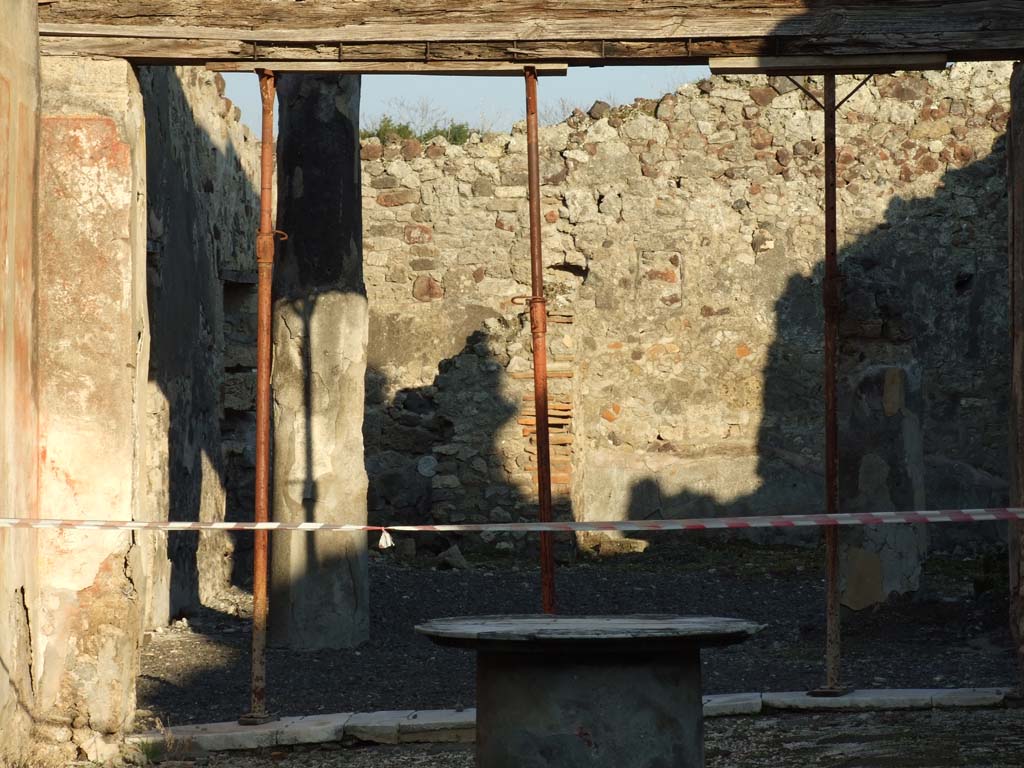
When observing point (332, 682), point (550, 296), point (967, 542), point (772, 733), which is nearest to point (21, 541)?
point (332, 682)

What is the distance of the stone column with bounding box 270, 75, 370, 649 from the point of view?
28.7 feet

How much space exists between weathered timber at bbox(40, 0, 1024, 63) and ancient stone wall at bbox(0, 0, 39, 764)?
0.63 metres

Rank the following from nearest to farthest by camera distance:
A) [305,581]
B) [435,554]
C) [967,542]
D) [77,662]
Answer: [77,662], [305,581], [435,554], [967,542]

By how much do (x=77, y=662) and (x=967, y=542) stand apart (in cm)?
919

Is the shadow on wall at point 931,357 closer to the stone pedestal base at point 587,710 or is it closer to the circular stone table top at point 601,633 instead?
the circular stone table top at point 601,633

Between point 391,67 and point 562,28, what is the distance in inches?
28.5

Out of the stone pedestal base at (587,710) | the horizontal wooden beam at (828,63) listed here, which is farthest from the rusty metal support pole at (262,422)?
the stone pedestal base at (587,710)

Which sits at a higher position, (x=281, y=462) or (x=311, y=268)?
(x=311, y=268)

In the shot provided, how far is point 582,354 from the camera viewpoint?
1416cm

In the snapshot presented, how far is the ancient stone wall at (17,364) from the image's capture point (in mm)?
5492

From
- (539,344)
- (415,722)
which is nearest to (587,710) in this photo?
(415,722)

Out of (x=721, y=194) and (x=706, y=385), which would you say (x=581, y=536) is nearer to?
(x=706, y=385)

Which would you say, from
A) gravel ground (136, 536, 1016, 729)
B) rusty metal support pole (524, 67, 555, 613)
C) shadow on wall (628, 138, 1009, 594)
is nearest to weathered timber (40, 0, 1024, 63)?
rusty metal support pole (524, 67, 555, 613)

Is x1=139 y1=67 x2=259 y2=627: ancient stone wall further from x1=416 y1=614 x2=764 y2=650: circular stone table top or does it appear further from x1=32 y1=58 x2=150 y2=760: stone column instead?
x1=416 y1=614 x2=764 y2=650: circular stone table top
